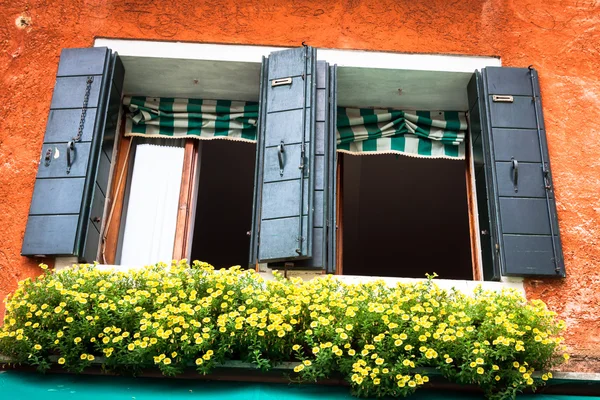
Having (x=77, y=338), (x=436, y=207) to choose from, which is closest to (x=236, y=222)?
(x=436, y=207)

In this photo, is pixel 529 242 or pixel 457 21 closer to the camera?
pixel 529 242

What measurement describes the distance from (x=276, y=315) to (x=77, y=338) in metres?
1.24

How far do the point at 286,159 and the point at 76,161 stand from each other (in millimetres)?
1570

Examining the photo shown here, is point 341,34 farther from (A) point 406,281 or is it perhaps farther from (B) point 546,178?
(A) point 406,281

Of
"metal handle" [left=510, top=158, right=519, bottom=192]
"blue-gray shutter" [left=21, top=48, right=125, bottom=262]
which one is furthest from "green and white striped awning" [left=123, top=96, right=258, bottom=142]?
"metal handle" [left=510, top=158, right=519, bottom=192]

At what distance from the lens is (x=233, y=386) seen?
16.7 feet

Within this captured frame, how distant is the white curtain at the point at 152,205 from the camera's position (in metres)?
6.48

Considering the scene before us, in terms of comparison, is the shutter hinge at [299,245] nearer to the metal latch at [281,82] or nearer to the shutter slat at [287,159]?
the shutter slat at [287,159]

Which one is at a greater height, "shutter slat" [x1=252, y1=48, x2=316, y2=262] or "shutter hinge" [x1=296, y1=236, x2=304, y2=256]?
"shutter slat" [x1=252, y1=48, x2=316, y2=262]

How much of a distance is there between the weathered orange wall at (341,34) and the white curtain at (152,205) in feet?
2.85

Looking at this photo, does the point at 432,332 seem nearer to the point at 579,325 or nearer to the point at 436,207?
the point at 579,325

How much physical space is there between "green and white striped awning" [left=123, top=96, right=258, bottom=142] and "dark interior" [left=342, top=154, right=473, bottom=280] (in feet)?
8.45

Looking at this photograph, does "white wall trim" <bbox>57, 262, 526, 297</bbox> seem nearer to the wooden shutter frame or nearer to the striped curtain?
the wooden shutter frame

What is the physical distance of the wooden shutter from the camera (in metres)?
5.81
